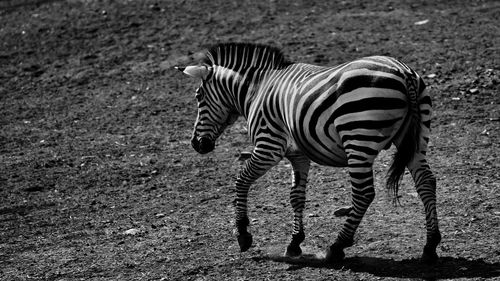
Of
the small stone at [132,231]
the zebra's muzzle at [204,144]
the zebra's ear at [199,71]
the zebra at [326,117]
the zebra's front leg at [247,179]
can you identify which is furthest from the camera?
the small stone at [132,231]

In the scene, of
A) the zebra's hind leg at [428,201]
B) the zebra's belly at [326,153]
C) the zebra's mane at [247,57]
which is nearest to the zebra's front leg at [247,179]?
the zebra's belly at [326,153]

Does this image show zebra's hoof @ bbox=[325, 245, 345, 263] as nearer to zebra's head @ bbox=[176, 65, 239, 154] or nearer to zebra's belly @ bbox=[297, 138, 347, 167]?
zebra's belly @ bbox=[297, 138, 347, 167]

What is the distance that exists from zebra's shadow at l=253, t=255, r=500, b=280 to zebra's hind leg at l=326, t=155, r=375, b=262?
148mm

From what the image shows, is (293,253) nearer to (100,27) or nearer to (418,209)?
(418,209)

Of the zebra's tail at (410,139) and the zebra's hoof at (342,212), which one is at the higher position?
the zebra's tail at (410,139)

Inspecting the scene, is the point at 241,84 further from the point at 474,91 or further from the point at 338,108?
the point at 474,91

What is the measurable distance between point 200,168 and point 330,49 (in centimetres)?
405

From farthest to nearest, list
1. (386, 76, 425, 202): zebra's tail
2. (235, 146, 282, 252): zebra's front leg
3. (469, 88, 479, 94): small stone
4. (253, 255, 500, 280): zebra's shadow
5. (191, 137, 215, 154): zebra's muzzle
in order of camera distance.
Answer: (469, 88, 479, 94): small stone → (191, 137, 215, 154): zebra's muzzle → (235, 146, 282, 252): zebra's front leg → (386, 76, 425, 202): zebra's tail → (253, 255, 500, 280): zebra's shadow

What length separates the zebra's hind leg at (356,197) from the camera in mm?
7406

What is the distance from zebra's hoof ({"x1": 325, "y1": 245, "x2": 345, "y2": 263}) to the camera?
7785mm

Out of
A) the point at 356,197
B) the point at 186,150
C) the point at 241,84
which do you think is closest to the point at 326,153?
the point at 356,197

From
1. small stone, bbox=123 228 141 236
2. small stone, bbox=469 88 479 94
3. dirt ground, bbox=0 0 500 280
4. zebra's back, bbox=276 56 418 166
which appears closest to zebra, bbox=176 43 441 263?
zebra's back, bbox=276 56 418 166

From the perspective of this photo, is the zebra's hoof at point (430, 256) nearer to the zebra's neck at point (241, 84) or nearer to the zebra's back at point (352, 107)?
the zebra's back at point (352, 107)

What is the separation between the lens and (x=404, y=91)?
24.0 ft
